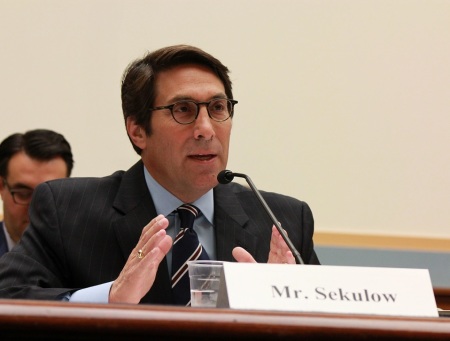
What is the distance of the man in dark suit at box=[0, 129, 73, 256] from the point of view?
11.6ft

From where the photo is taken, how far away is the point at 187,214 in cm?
245

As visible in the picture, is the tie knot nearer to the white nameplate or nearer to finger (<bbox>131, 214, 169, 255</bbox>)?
finger (<bbox>131, 214, 169, 255</bbox>)

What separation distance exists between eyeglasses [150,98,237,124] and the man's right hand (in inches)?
25.2

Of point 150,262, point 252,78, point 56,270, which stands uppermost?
point 252,78

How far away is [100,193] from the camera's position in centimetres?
250


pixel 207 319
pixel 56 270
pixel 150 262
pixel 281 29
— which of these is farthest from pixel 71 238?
pixel 281 29

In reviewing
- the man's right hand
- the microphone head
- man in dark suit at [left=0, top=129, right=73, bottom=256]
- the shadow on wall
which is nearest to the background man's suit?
man in dark suit at [left=0, top=129, right=73, bottom=256]

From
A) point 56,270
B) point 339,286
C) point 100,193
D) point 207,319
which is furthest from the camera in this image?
point 100,193

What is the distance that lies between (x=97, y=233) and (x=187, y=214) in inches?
10.2

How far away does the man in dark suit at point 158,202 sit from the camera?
2.31 metres

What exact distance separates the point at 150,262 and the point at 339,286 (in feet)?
1.74

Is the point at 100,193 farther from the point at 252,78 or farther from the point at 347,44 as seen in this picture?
the point at 347,44

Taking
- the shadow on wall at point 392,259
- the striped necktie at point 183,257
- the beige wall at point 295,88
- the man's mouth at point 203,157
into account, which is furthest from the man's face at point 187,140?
the shadow on wall at point 392,259

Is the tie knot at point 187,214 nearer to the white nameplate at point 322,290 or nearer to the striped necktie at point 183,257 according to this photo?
the striped necktie at point 183,257
